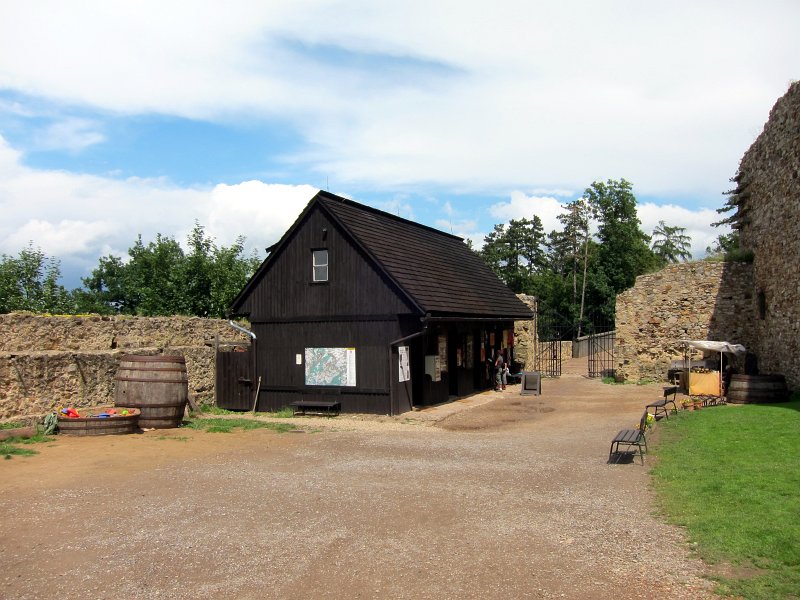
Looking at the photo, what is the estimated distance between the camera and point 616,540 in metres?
7.15

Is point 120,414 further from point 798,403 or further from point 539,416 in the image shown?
point 798,403

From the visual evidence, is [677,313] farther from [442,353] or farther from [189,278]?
[189,278]

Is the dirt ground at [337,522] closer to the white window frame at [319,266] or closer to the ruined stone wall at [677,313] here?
the white window frame at [319,266]

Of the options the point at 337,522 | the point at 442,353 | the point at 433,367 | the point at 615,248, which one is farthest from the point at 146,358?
the point at 615,248

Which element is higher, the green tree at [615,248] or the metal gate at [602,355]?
the green tree at [615,248]

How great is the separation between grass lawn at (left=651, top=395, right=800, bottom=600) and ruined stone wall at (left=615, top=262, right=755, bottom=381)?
10.1 metres

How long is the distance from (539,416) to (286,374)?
8.16m

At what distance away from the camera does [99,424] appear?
49.3 feet

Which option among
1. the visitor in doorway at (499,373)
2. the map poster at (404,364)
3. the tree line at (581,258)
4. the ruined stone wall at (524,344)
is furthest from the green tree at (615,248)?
the map poster at (404,364)

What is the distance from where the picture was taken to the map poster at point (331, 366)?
1934cm

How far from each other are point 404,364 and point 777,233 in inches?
472

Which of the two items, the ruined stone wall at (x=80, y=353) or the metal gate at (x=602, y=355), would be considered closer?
the ruined stone wall at (x=80, y=353)

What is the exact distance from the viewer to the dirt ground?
20.1ft

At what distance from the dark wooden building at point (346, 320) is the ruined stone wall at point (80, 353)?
7.40 ft
